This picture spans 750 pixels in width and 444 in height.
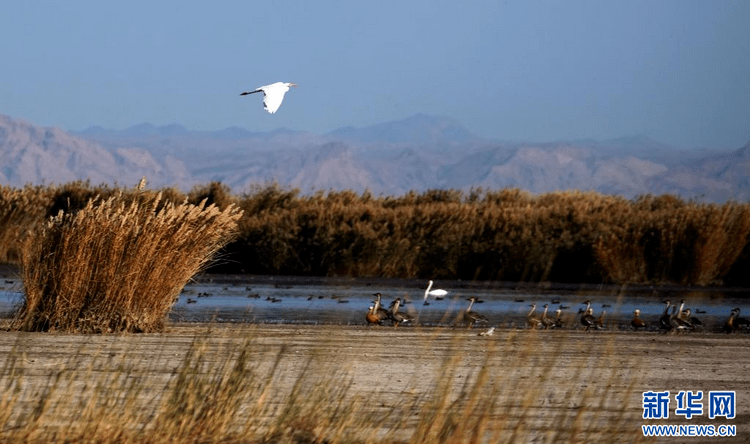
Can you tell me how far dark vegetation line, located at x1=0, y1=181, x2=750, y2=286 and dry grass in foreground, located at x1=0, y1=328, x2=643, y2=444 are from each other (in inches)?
776

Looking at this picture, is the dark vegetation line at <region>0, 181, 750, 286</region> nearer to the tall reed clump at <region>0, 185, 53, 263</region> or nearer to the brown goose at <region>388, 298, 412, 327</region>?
the tall reed clump at <region>0, 185, 53, 263</region>

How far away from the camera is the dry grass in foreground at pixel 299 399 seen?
310 inches

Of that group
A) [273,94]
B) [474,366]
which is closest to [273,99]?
[273,94]

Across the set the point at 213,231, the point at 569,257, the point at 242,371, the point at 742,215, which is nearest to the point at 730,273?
the point at 742,215

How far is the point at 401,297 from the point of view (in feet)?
89.8

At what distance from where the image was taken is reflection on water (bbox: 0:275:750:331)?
2095cm

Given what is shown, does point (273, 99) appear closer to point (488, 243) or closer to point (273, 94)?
point (273, 94)

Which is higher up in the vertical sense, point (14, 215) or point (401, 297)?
point (14, 215)

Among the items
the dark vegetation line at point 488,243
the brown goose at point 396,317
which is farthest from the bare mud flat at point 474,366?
the dark vegetation line at point 488,243

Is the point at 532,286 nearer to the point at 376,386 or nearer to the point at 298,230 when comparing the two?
the point at 298,230

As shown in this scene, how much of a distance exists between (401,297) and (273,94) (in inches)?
414

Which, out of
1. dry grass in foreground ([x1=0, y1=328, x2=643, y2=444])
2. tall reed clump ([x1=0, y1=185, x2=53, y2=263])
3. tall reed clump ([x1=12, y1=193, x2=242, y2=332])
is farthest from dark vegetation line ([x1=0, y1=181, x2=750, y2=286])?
dry grass in foreground ([x1=0, y1=328, x2=643, y2=444])

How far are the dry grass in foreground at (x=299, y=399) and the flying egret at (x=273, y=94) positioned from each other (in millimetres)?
4244

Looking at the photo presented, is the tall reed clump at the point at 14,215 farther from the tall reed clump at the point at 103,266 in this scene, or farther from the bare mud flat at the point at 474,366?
the tall reed clump at the point at 103,266
